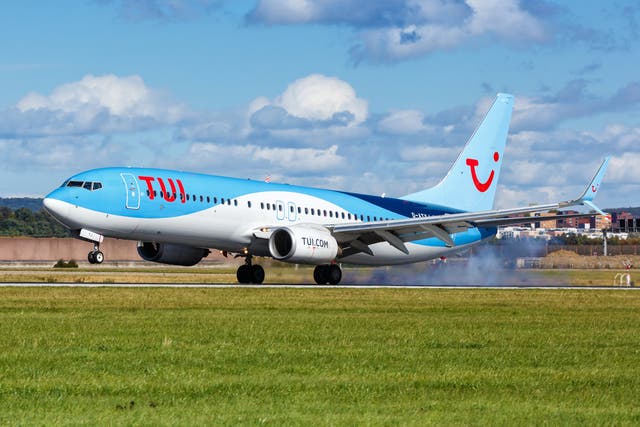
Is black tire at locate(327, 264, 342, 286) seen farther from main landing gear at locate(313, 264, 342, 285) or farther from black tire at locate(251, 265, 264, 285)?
black tire at locate(251, 265, 264, 285)

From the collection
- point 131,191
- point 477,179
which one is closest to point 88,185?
point 131,191

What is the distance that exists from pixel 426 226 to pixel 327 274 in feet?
15.5

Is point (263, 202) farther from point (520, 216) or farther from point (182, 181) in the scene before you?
point (520, 216)

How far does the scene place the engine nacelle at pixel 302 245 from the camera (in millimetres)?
43938

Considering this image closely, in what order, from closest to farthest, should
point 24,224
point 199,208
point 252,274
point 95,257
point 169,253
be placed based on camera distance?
point 95,257 → point 199,208 → point 169,253 → point 252,274 → point 24,224

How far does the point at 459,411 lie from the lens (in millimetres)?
11789

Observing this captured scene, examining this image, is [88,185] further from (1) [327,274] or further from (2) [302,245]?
(1) [327,274]

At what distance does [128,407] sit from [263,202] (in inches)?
1352

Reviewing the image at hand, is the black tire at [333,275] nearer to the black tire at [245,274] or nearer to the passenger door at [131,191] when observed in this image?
the black tire at [245,274]

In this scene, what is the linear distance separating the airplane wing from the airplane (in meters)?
0.05

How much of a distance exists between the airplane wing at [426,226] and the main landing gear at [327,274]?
1346mm

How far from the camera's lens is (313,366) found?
1549 cm

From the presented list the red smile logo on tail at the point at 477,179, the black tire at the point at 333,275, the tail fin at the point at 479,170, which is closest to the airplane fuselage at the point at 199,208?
the black tire at the point at 333,275

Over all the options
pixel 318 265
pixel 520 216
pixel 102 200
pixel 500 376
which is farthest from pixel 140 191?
pixel 500 376
